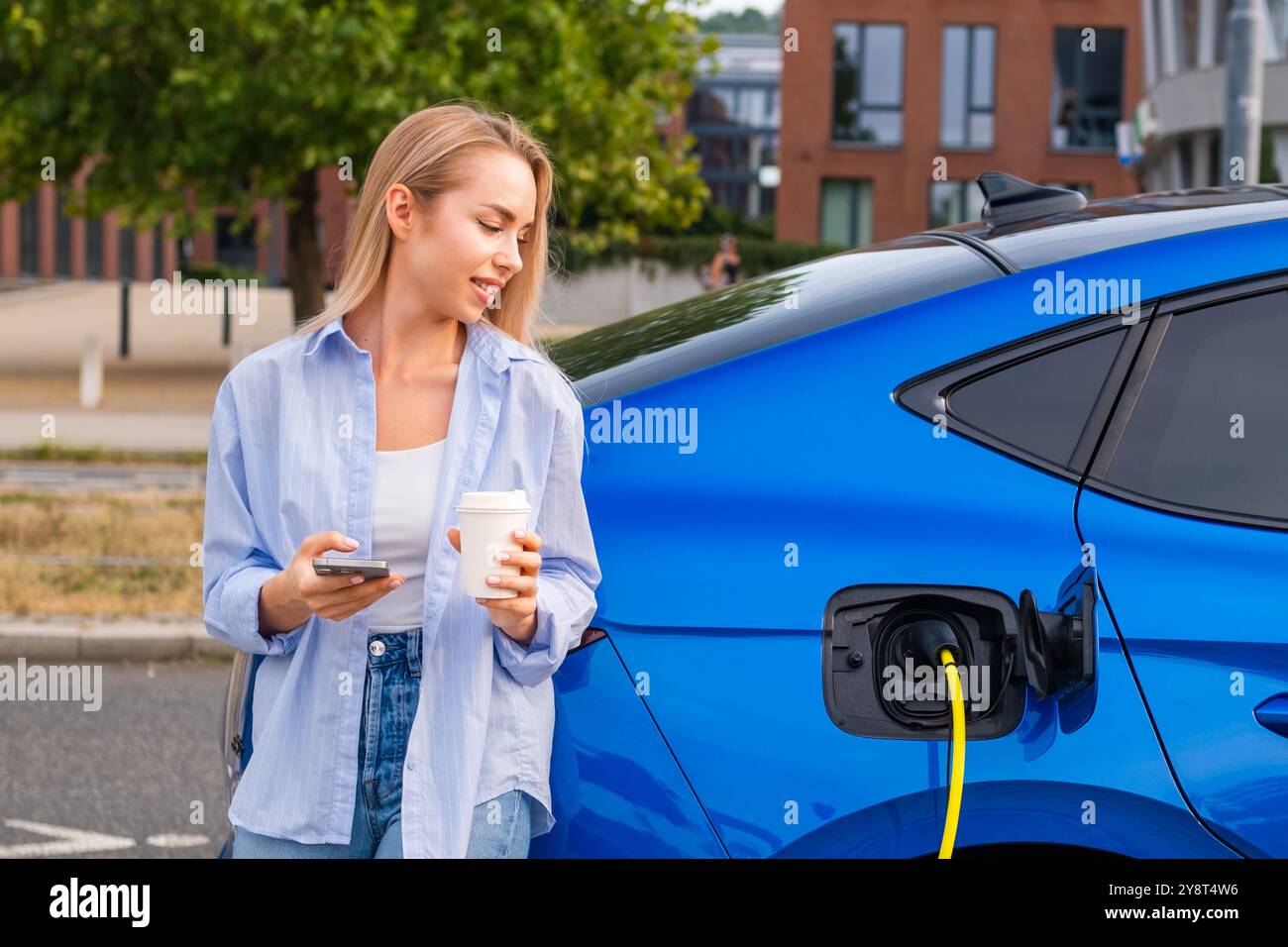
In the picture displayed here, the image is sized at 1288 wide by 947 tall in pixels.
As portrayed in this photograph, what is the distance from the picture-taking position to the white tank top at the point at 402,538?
2162 mm

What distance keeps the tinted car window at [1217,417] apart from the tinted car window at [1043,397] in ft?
0.24

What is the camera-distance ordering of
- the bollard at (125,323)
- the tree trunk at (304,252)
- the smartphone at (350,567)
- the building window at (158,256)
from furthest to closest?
1. the building window at (158,256)
2. the bollard at (125,323)
3. the tree trunk at (304,252)
4. the smartphone at (350,567)

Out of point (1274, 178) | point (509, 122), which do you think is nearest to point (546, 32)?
point (1274, 178)

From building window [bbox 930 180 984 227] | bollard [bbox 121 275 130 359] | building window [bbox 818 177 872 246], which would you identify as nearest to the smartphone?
bollard [bbox 121 275 130 359]

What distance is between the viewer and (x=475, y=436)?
217 centimetres

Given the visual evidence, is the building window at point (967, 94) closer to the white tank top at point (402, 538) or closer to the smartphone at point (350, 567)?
the white tank top at point (402, 538)

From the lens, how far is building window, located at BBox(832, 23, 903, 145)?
41938 millimetres

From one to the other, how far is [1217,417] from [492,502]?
1105 mm

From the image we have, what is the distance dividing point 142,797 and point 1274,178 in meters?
22.2

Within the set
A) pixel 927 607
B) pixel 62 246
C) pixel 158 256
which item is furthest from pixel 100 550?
pixel 158 256

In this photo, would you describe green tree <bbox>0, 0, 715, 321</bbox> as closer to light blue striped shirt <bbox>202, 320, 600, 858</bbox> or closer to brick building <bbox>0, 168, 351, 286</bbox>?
light blue striped shirt <bbox>202, 320, 600, 858</bbox>

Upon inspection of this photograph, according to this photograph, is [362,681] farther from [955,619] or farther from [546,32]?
[546,32]

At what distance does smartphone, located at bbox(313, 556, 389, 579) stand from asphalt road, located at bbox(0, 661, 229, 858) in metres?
2.36

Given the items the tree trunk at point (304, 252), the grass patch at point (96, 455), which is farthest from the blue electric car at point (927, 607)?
the tree trunk at point (304, 252)
